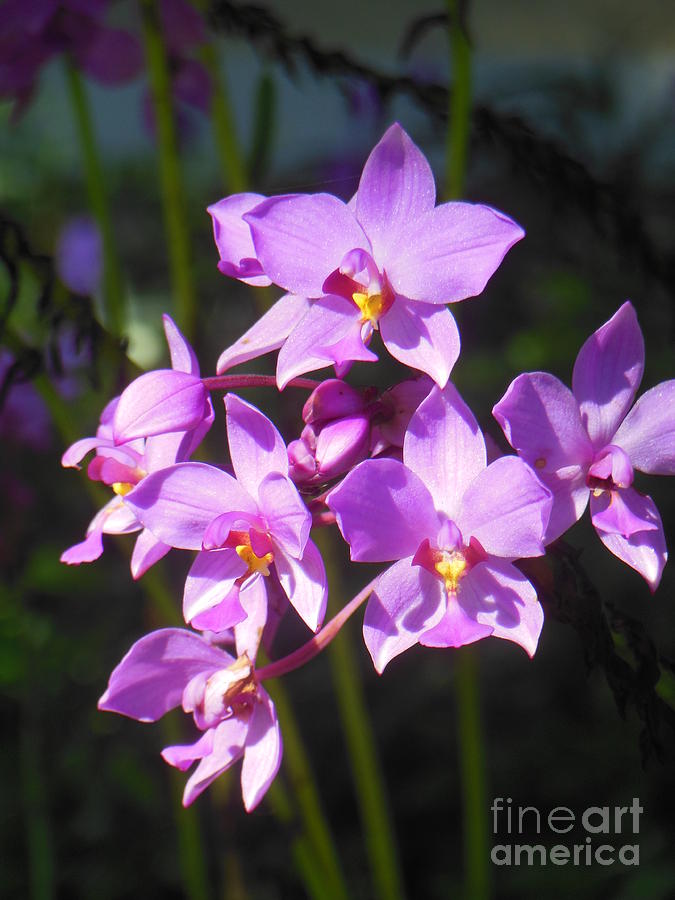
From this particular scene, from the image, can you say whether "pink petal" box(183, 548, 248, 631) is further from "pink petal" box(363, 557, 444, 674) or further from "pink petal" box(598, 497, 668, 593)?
"pink petal" box(598, 497, 668, 593)

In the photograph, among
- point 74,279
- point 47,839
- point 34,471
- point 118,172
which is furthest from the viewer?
point 118,172

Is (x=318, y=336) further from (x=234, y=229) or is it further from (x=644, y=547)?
(x=644, y=547)

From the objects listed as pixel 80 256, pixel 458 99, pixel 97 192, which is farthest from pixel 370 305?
pixel 80 256

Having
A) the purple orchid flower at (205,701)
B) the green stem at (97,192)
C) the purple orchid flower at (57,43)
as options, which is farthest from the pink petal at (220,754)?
the purple orchid flower at (57,43)

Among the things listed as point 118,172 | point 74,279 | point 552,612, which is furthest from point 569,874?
point 118,172

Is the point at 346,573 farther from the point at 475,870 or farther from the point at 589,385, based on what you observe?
the point at 589,385
